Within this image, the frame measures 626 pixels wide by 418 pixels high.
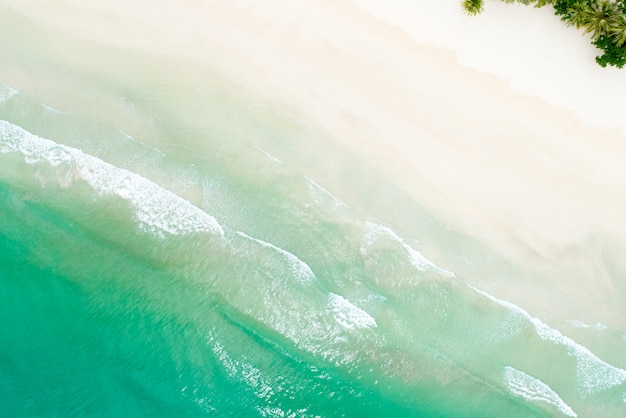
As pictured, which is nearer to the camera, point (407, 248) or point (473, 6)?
point (473, 6)

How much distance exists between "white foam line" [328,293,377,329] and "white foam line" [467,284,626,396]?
1750 mm

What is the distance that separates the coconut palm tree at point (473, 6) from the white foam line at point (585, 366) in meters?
4.14

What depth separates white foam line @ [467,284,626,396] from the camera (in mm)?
8578

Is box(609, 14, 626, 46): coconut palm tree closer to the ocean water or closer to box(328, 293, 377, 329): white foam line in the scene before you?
the ocean water

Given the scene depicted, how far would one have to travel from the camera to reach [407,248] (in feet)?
28.0

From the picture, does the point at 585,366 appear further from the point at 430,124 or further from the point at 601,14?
the point at 601,14

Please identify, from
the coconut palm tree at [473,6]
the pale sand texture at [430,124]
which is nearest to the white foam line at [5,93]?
the pale sand texture at [430,124]

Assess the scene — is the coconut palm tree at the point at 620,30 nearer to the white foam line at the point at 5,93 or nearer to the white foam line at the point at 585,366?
the white foam line at the point at 585,366

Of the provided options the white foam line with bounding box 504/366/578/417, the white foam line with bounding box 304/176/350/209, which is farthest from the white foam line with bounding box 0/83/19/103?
the white foam line with bounding box 504/366/578/417

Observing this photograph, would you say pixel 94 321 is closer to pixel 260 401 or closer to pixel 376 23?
pixel 260 401

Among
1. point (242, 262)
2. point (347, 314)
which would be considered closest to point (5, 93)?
point (242, 262)

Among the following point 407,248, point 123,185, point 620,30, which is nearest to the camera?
point 620,30

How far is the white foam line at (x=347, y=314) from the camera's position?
8422 mm

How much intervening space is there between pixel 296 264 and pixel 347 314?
1.10 meters
